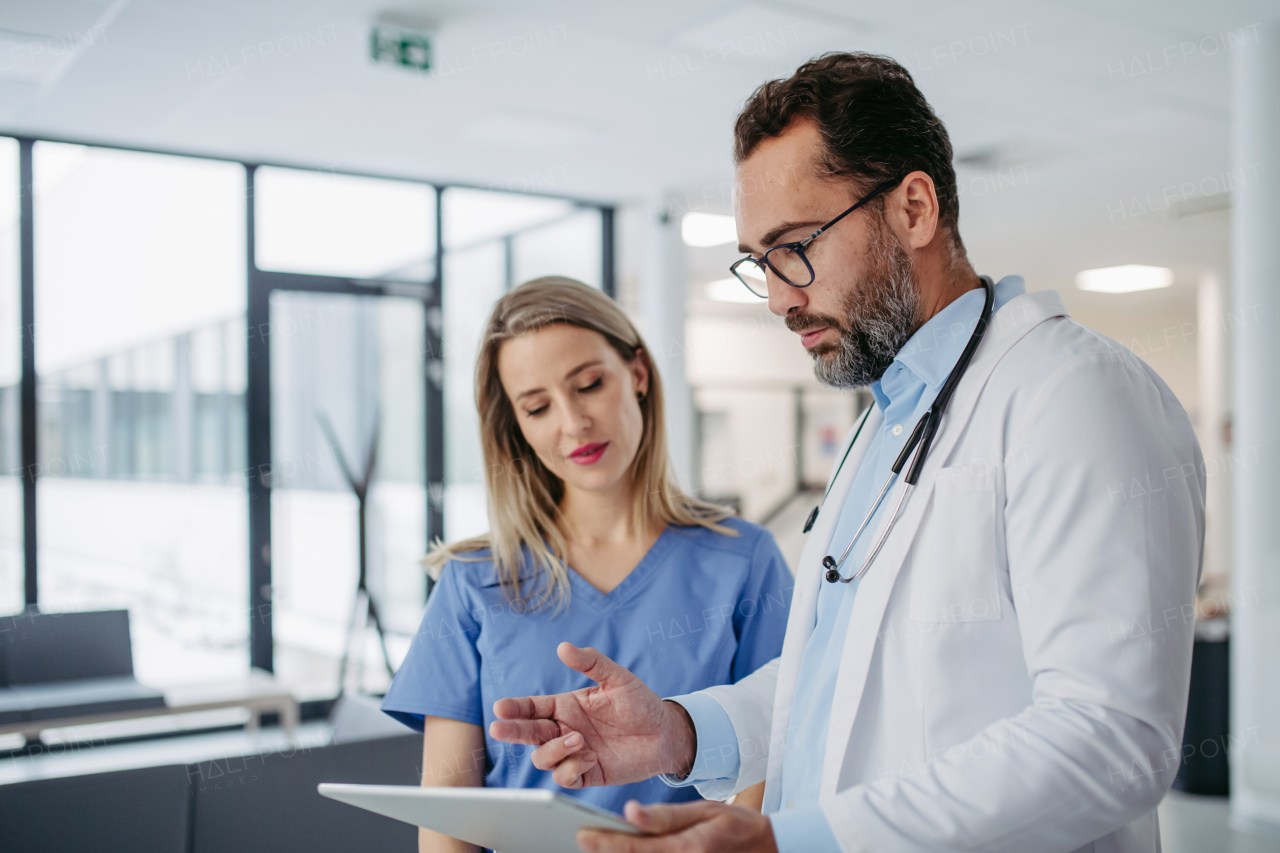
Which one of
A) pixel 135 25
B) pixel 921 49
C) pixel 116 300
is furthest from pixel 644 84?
pixel 116 300

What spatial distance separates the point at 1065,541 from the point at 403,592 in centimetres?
556

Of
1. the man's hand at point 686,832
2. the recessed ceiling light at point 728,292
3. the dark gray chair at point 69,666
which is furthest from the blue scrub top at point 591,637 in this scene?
the recessed ceiling light at point 728,292

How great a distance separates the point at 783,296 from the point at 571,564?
700 millimetres

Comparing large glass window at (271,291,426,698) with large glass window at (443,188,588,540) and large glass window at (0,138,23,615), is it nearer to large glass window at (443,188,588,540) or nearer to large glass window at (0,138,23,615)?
large glass window at (443,188,588,540)

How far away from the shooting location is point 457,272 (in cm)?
651

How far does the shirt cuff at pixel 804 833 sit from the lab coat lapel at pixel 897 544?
0.49ft

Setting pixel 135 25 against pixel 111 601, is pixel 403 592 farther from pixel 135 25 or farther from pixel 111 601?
pixel 135 25

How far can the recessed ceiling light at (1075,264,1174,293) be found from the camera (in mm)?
8789

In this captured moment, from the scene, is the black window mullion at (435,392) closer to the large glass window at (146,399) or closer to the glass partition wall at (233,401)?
the glass partition wall at (233,401)

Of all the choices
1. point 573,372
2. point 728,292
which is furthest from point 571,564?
point 728,292

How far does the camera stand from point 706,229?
724 cm

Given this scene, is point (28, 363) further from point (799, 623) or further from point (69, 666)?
point (799, 623)

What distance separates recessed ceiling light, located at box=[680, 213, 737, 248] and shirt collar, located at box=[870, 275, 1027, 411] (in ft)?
17.9

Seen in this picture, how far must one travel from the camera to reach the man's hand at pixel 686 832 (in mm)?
977
